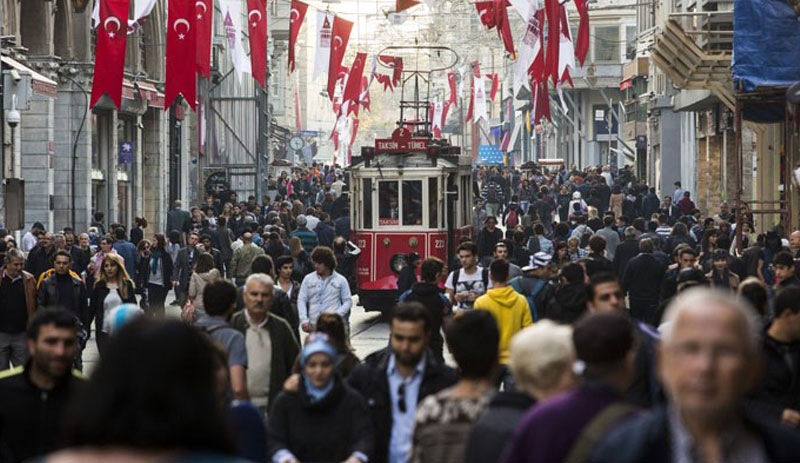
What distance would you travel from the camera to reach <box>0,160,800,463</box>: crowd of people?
3545 mm

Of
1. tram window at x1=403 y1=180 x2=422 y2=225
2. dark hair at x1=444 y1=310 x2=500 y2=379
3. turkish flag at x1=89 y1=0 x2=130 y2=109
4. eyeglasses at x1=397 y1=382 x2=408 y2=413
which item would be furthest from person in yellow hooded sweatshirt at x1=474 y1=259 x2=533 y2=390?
turkish flag at x1=89 y1=0 x2=130 y2=109

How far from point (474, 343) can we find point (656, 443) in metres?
3.13

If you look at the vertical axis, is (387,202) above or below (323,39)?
below

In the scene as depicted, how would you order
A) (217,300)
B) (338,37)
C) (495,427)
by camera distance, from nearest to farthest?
(495,427), (217,300), (338,37)

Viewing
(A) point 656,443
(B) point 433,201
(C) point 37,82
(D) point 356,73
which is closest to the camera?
(A) point 656,443

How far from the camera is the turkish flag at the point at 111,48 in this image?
2853 cm

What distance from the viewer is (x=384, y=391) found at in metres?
8.30

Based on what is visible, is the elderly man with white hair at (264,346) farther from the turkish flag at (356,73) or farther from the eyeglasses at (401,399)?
the turkish flag at (356,73)

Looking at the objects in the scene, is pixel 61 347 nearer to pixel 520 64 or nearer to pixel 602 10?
pixel 520 64

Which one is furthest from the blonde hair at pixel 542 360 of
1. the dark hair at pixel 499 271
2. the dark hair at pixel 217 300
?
the dark hair at pixel 499 271

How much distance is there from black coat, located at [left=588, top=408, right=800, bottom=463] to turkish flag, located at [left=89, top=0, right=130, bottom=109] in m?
24.5

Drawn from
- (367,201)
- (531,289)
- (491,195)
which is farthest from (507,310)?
(491,195)

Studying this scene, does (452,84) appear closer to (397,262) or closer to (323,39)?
(323,39)

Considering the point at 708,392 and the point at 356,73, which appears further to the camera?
the point at 356,73
